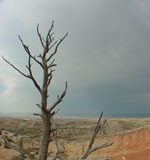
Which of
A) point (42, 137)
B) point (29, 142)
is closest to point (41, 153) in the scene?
point (42, 137)

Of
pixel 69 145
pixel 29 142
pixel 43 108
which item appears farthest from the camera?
pixel 29 142

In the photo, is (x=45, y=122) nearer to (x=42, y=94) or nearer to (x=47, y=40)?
(x=42, y=94)

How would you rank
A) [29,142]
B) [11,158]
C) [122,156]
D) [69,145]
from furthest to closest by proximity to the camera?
1. [29,142]
2. [69,145]
3. [122,156]
4. [11,158]

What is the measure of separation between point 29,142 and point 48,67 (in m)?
61.2

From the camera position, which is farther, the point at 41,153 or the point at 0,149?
the point at 0,149

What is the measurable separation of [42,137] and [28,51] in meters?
1.32

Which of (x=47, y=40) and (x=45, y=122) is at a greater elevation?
(x=47, y=40)

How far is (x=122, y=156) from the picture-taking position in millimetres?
52719

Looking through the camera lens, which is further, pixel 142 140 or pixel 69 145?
pixel 69 145

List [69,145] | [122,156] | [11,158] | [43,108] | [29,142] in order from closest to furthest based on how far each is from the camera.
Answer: [43,108] < [11,158] < [122,156] < [69,145] < [29,142]

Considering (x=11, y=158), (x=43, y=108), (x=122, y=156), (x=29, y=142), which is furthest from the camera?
(x=29, y=142)

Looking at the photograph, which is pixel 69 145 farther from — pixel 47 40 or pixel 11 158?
pixel 47 40

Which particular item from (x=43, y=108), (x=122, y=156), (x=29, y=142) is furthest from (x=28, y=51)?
(x=29, y=142)

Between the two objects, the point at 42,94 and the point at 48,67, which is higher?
the point at 48,67
